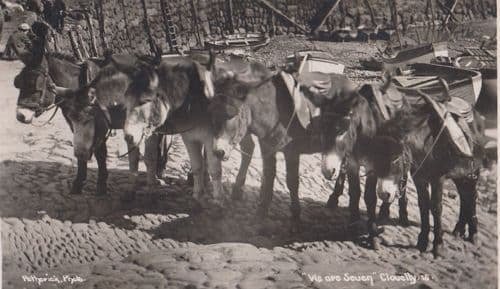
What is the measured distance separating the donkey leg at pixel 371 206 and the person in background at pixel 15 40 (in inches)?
101

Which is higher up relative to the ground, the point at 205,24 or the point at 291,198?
the point at 205,24

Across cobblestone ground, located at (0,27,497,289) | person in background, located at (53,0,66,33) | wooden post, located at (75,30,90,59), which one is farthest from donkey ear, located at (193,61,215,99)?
person in background, located at (53,0,66,33)

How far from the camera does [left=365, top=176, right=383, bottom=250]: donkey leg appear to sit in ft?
12.2

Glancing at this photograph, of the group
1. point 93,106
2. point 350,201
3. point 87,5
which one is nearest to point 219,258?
point 350,201

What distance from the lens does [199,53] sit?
13.2 ft

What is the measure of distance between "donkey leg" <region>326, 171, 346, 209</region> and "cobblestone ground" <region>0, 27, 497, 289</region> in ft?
0.17

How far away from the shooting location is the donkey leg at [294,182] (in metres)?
3.80

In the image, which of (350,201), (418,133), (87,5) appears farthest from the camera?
(87,5)

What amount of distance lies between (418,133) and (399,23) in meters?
1.08

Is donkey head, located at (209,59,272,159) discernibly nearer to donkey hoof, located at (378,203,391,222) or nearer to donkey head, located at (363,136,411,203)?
donkey head, located at (363,136,411,203)

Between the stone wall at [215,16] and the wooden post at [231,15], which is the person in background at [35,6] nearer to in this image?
the stone wall at [215,16]

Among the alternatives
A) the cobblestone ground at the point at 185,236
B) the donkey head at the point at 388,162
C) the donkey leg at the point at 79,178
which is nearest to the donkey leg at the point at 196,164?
the cobblestone ground at the point at 185,236

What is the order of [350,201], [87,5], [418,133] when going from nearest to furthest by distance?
[418,133], [350,201], [87,5]

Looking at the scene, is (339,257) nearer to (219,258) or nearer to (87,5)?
(219,258)
